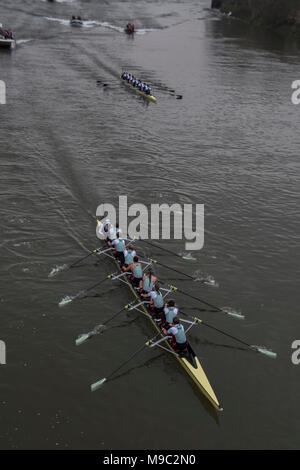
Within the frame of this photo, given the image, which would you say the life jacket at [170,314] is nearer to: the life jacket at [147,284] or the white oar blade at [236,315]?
the life jacket at [147,284]

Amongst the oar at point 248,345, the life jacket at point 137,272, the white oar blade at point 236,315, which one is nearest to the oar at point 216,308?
the white oar blade at point 236,315

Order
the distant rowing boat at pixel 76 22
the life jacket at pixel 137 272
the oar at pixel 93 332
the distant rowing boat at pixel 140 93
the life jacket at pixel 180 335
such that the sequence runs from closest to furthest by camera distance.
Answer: the life jacket at pixel 180 335
the oar at pixel 93 332
the life jacket at pixel 137 272
the distant rowing boat at pixel 140 93
the distant rowing boat at pixel 76 22

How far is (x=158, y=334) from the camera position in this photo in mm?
21109

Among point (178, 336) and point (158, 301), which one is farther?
point (158, 301)

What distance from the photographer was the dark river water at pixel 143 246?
17391 mm

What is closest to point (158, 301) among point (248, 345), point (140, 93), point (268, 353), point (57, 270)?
point (248, 345)

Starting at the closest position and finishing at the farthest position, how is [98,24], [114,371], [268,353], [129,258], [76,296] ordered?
[114,371] → [268,353] → [76,296] → [129,258] → [98,24]

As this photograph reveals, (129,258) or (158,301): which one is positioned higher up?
(129,258)

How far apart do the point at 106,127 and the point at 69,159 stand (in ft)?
32.3

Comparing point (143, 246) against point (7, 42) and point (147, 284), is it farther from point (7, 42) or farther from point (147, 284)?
point (7, 42)

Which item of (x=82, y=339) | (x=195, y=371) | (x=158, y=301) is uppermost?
(x=158, y=301)

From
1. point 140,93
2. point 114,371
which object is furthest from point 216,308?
point 140,93

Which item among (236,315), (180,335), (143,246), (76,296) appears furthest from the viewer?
(143,246)

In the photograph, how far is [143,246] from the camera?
28359mm
